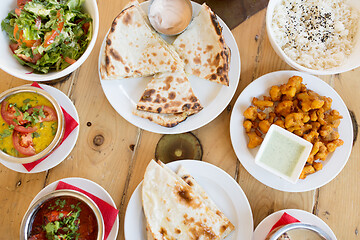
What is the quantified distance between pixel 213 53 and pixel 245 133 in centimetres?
60

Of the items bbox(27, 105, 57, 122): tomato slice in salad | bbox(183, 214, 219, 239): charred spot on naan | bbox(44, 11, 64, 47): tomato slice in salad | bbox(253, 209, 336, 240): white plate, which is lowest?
bbox(253, 209, 336, 240): white plate

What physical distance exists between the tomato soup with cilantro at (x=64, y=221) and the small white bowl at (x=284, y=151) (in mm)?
1124

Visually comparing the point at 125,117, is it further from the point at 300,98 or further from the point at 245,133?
the point at 300,98

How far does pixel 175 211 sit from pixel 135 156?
0.51 metres

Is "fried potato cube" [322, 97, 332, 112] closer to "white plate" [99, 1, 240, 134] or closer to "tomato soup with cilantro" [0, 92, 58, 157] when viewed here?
"white plate" [99, 1, 240, 134]

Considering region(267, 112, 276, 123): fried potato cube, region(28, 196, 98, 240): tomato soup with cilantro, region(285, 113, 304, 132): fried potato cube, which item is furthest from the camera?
region(267, 112, 276, 123): fried potato cube

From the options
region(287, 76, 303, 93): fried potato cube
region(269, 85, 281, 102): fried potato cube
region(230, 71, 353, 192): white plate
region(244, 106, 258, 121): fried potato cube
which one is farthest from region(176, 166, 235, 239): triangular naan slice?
region(287, 76, 303, 93): fried potato cube

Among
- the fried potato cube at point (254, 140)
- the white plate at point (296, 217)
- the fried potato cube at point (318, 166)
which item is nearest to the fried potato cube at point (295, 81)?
the fried potato cube at point (254, 140)

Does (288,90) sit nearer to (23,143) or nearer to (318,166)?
(318,166)

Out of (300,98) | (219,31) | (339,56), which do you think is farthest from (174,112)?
(339,56)

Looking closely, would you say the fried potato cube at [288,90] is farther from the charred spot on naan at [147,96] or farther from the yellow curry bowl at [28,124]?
the yellow curry bowl at [28,124]

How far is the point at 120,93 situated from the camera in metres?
2.34

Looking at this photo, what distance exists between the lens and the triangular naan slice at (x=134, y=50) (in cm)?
223

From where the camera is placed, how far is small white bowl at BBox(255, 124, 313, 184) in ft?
6.81
